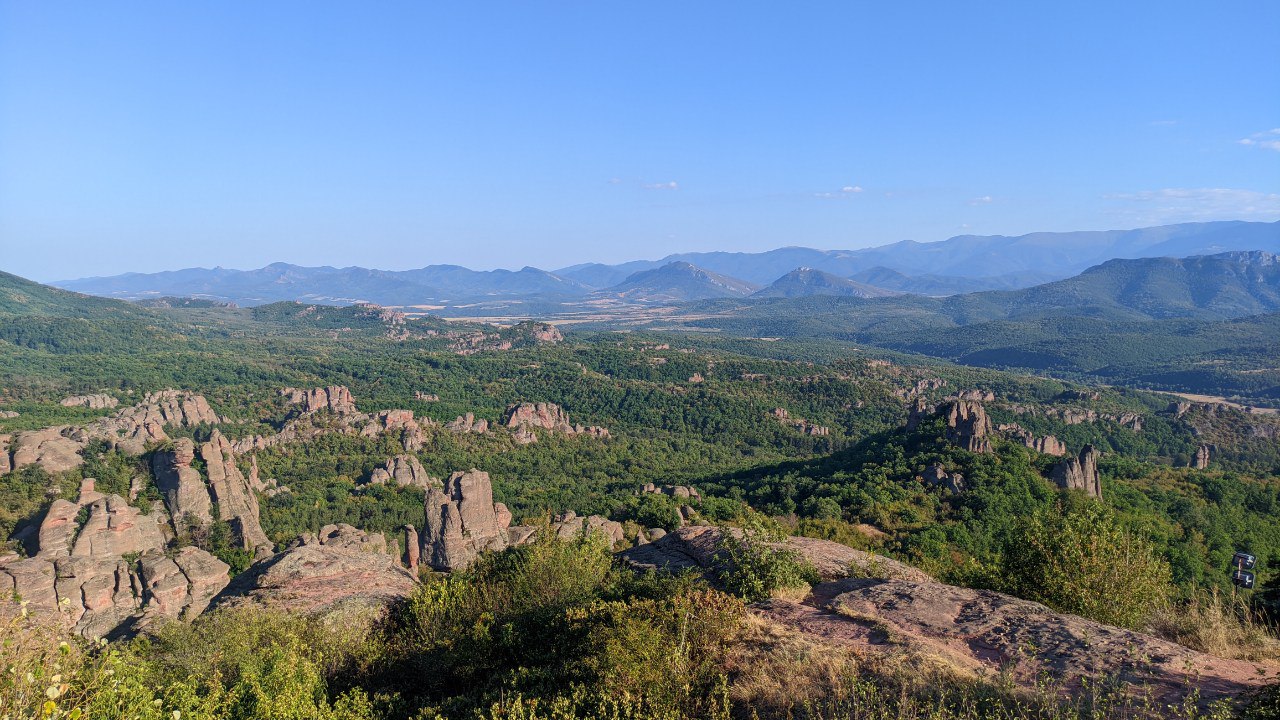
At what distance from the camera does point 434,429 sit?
284ft

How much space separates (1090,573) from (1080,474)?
3824 cm

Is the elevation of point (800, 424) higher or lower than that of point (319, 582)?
lower

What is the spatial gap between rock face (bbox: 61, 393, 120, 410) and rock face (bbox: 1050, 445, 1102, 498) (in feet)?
376

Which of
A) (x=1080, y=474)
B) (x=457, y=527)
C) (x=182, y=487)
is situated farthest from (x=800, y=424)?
(x=182, y=487)

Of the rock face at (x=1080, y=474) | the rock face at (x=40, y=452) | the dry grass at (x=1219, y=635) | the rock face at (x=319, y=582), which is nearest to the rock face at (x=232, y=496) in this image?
the rock face at (x=40, y=452)

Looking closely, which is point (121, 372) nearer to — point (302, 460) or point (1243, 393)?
point (302, 460)

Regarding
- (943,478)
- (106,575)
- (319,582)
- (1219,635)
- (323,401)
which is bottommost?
(323,401)

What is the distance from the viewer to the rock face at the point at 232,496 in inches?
1741

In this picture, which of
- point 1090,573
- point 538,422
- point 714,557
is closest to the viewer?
point 1090,573

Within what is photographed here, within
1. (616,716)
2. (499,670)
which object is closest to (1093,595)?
(616,716)

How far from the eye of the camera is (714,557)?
16078 mm

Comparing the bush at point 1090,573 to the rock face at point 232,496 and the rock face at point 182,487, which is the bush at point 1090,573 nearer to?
the rock face at point 232,496

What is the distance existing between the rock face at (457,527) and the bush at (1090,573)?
2738 cm

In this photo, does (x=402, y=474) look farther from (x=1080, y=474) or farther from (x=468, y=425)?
(x=1080, y=474)
